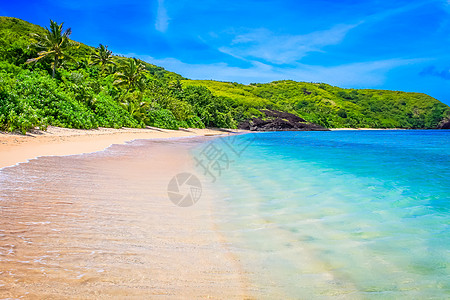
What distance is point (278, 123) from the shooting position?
245 ft

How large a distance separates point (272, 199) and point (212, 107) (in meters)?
48.1

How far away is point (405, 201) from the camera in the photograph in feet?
20.3

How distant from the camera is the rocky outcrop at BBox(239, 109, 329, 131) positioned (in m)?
70.3

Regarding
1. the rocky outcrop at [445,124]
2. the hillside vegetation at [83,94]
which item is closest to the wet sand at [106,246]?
the hillside vegetation at [83,94]

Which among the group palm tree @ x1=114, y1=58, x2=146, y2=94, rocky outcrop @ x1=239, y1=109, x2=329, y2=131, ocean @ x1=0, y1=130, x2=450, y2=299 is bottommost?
ocean @ x1=0, y1=130, x2=450, y2=299

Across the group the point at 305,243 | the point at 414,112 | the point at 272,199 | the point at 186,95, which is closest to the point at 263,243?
the point at 305,243

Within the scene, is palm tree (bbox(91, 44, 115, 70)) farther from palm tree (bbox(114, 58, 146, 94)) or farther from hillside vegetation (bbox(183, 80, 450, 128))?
hillside vegetation (bbox(183, 80, 450, 128))

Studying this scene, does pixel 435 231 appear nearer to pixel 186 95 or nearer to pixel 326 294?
pixel 326 294

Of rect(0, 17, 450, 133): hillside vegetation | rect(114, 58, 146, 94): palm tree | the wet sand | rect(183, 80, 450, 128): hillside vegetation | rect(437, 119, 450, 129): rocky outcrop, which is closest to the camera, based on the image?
the wet sand

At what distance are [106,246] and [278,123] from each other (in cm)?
7343

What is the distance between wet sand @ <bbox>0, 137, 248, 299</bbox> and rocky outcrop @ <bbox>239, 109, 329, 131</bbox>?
64066 mm

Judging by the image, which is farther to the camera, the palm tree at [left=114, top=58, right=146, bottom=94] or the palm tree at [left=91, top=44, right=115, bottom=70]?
the palm tree at [left=91, top=44, right=115, bottom=70]

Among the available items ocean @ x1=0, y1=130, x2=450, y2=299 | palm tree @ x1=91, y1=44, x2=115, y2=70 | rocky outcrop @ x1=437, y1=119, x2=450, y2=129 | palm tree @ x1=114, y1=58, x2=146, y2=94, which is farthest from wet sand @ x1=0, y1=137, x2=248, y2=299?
rocky outcrop @ x1=437, y1=119, x2=450, y2=129

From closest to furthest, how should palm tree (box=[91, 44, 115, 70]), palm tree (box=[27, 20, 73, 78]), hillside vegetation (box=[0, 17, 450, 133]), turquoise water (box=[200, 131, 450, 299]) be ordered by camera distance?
turquoise water (box=[200, 131, 450, 299]), hillside vegetation (box=[0, 17, 450, 133]), palm tree (box=[27, 20, 73, 78]), palm tree (box=[91, 44, 115, 70])
